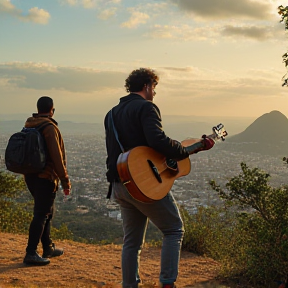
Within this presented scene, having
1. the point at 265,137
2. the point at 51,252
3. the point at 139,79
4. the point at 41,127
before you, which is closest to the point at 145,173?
the point at 139,79

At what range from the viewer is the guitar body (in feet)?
11.5

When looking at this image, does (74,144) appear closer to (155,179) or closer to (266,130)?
(266,130)

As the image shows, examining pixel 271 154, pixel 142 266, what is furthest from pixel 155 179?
pixel 271 154

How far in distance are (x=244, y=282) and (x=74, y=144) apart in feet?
236

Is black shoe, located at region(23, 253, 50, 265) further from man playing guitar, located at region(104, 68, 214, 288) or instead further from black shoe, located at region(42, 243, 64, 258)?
man playing guitar, located at region(104, 68, 214, 288)

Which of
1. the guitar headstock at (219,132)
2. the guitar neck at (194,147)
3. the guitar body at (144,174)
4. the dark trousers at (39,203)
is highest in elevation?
the guitar headstock at (219,132)

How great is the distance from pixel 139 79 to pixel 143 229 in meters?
1.33

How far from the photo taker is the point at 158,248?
7410 mm

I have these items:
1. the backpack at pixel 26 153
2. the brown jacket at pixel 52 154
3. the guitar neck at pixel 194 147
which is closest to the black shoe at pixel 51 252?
the brown jacket at pixel 52 154

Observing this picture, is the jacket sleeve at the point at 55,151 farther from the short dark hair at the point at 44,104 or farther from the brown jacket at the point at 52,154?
the short dark hair at the point at 44,104

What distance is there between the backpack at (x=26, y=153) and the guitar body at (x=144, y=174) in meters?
1.68

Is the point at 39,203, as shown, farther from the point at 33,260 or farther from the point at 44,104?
the point at 44,104

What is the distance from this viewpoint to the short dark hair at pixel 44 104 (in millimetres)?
5250

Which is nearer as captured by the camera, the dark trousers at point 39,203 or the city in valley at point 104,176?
the dark trousers at point 39,203
